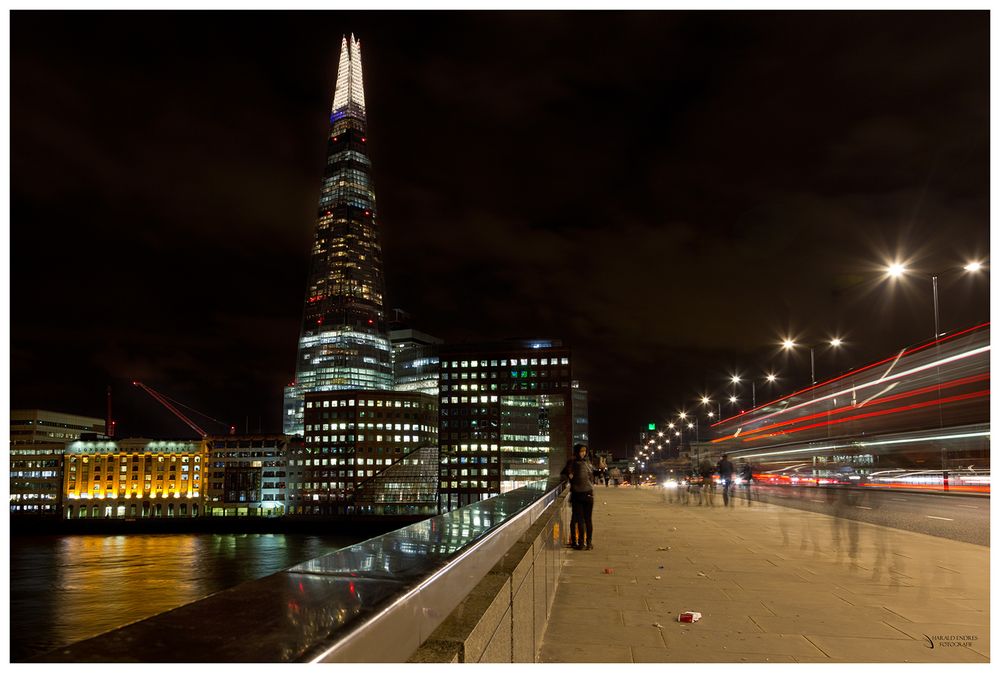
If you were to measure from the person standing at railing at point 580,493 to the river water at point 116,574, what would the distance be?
13.9 metres

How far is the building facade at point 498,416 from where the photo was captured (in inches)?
7333

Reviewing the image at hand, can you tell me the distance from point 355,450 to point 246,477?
26863 mm

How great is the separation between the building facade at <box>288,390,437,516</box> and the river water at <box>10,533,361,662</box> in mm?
37190

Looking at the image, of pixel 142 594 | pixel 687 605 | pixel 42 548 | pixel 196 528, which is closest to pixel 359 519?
pixel 196 528

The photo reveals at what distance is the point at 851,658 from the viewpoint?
18.2 ft

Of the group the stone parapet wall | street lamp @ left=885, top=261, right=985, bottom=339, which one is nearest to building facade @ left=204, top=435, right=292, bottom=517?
street lamp @ left=885, top=261, right=985, bottom=339

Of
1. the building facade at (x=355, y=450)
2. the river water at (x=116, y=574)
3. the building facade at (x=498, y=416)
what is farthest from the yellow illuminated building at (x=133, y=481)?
the building facade at (x=498, y=416)

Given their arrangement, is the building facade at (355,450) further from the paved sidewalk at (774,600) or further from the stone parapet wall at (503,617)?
the stone parapet wall at (503,617)

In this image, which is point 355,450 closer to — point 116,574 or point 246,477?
point 246,477

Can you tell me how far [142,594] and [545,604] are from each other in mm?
64870

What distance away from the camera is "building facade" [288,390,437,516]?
17338 cm

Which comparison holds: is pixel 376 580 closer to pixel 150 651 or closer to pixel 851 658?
pixel 150 651

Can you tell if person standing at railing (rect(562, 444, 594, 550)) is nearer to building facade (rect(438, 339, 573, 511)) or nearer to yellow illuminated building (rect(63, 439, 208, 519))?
building facade (rect(438, 339, 573, 511))

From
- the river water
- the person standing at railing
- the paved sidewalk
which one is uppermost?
the person standing at railing
